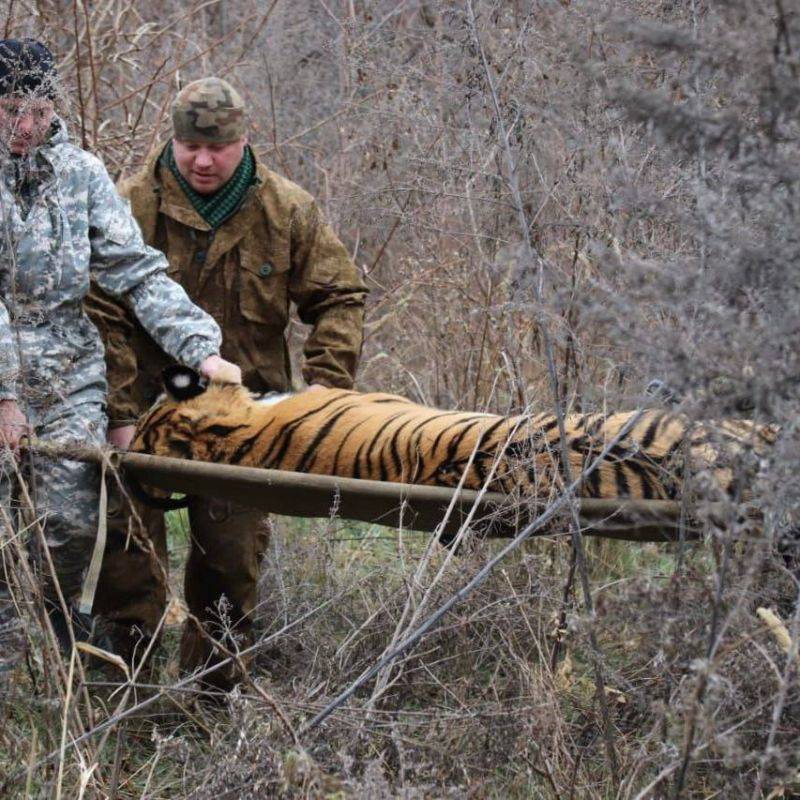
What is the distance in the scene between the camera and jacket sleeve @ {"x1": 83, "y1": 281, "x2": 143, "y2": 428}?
4.64 metres

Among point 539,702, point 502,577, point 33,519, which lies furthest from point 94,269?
point 539,702

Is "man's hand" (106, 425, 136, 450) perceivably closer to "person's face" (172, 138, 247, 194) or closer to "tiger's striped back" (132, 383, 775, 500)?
"tiger's striped back" (132, 383, 775, 500)

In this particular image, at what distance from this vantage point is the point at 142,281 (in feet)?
13.6

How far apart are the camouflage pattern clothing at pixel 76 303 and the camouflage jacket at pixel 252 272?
0.54 meters

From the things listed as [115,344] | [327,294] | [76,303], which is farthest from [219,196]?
[76,303]

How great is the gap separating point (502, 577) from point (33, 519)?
1.58 m

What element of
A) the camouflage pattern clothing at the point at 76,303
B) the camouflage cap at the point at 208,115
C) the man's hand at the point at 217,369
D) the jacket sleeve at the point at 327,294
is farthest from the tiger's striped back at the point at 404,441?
the camouflage cap at the point at 208,115

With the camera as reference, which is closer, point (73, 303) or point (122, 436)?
point (73, 303)

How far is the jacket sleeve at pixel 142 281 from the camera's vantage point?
4.09 meters

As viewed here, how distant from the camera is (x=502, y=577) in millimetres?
4141

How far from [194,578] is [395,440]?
1204mm

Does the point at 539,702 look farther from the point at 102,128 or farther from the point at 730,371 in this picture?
the point at 102,128

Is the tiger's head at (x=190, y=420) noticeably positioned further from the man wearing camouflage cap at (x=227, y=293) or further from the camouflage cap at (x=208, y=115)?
the camouflage cap at (x=208, y=115)

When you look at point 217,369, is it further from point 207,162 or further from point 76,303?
point 207,162
